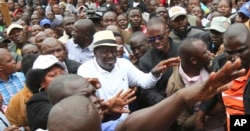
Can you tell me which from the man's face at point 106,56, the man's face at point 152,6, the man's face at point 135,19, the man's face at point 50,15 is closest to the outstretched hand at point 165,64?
the man's face at point 106,56

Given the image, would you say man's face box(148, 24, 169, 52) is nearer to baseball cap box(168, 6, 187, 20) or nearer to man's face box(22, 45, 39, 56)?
baseball cap box(168, 6, 187, 20)

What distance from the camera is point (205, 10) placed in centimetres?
995

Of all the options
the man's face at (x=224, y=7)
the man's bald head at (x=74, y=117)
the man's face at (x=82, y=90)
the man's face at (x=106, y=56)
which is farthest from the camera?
the man's face at (x=224, y=7)

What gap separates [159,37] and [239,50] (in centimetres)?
144

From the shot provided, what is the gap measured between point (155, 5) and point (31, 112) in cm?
713

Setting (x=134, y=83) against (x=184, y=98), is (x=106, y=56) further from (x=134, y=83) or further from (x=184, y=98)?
(x=184, y=98)

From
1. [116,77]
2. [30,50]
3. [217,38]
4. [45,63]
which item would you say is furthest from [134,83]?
[30,50]

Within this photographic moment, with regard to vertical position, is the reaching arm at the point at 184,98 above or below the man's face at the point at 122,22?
above

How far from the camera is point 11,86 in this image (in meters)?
4.56

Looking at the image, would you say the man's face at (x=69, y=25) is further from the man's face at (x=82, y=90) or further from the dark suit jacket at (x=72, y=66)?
the man's face at (x=82, y=90)

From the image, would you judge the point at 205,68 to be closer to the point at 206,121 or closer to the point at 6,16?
the point at 206,121

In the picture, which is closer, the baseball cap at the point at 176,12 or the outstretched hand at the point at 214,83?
the outstretched hand at the point at 214,83

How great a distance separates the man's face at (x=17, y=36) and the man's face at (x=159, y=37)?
10.5 ft

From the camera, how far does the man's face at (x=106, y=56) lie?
4.04 m
